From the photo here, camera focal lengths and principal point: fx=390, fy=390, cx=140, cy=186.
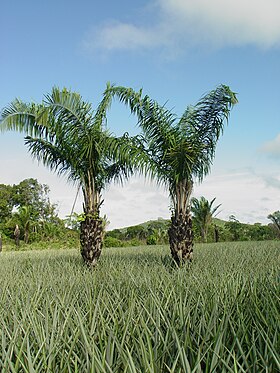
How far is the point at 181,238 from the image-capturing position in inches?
341

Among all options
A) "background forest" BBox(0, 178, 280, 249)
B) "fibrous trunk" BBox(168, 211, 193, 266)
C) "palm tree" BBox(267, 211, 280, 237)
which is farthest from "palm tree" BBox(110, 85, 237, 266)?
"palm tree" BBox(267, 211, 280, 237)

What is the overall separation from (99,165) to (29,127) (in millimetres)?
2005

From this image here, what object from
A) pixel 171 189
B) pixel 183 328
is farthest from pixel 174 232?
pixel 183 328

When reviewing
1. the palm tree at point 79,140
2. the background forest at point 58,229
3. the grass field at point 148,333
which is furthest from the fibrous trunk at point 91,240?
the background forest at point 58,229

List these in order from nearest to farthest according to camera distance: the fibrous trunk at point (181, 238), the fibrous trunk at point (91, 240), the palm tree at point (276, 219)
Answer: the fibrous trunk at point (181, 238), the fibrous trunk at point (91, 240), the palm tree at point (276, 219)

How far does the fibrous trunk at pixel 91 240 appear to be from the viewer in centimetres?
923

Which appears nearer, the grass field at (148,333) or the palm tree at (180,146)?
the grass field at (148,333)

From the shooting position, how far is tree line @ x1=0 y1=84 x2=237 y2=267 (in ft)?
28.5

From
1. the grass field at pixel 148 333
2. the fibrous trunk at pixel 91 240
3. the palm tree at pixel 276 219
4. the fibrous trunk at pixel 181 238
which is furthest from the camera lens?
the palm tree at pixel 276 219

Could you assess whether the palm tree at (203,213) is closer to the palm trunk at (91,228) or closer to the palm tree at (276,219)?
the palm tree at (276,219)

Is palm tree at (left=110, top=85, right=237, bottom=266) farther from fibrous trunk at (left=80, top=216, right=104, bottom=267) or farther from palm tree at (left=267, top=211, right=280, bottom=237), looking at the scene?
palm tree at (left=267, top=211, right=280, bottom=237)

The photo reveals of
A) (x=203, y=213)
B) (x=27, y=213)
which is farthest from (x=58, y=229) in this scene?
(x=203, y=213)

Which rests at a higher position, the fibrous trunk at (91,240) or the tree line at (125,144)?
the tree line at (125,144)

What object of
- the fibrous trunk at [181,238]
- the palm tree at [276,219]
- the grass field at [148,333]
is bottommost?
the grass field at [148,333]
